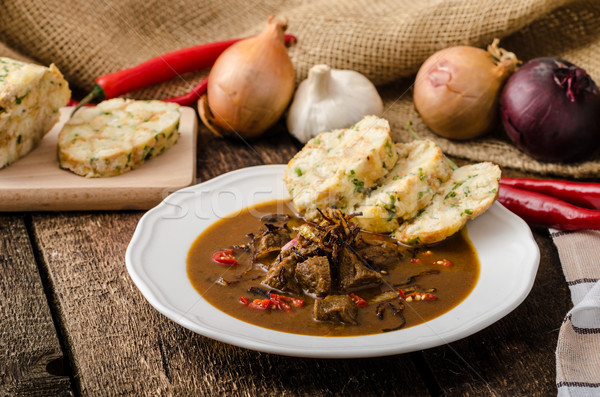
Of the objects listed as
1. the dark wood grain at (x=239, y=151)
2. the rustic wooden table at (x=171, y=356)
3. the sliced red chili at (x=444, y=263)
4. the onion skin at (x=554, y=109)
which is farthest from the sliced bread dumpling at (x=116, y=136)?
the onion skin at (x=554, y=109)

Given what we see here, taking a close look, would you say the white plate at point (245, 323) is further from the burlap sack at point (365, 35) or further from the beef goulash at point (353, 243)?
the burlap sack at point (365, 35)

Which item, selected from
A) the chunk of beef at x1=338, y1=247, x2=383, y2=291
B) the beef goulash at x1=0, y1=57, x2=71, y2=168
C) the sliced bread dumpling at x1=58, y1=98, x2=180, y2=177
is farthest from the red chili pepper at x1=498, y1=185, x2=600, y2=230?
the beef goulash at x1=0, y1=57, x2=71, y2=168

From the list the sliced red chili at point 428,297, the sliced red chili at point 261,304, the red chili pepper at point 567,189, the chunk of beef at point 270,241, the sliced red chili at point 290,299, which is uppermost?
the sliced red chili at point 261,304

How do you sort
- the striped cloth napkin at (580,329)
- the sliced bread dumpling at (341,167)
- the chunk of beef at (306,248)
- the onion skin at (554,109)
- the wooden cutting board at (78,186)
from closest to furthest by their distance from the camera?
the striped cloth napkin at (580,329) < the chunk of beef at (306,248) < the sliced bread dumpling at (341,167) < the wooden cutting board at (78,186) < the onion skin at (554,109)

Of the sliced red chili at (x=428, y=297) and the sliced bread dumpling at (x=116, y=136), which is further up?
the sliced bread dumpling at (x=116, y=136)

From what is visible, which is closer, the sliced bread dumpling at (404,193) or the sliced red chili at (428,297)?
the sliced red chili at (428,297)

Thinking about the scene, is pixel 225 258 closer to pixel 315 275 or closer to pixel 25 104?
pixel 315 275

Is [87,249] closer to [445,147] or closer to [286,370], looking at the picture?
[286,370]

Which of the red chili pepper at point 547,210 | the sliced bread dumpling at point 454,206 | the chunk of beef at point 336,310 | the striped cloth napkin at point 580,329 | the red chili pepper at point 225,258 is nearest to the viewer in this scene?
the striped cloth napkin at point 580,329
